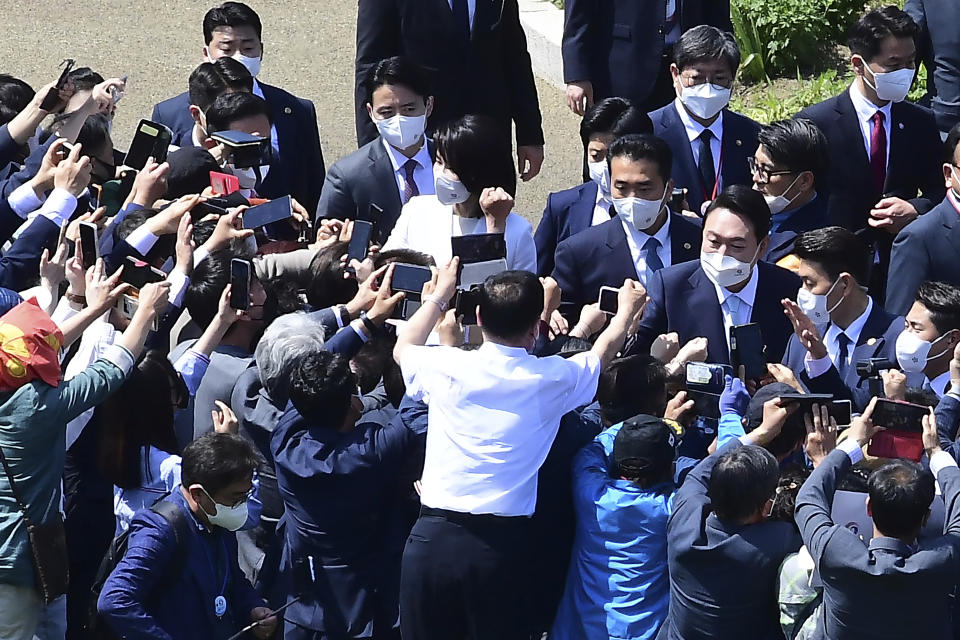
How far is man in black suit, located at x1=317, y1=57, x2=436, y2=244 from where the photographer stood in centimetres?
671

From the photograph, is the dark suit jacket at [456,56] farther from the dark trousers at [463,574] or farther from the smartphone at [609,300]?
the dark trousers at [463,574]

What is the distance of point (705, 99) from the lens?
6.89 m

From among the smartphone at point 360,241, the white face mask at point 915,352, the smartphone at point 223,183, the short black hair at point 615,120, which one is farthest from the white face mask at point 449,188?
the white face mask at point 915,352

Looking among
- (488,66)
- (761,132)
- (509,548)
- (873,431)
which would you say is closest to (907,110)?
(761,132)

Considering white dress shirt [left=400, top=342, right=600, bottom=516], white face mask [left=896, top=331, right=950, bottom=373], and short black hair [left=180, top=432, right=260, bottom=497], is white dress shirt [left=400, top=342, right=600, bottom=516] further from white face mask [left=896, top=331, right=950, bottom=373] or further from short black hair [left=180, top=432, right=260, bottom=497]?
white face mask [left=896, top=331, right=950, bottom=373]

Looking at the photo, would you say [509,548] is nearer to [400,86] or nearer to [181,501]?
[181,501]

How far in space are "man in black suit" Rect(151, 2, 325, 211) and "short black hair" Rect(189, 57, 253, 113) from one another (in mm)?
207

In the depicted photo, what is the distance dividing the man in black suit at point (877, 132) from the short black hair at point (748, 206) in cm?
141

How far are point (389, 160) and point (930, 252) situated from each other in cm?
258

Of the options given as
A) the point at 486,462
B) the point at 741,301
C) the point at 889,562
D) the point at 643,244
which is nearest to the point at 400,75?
the point at 643,244

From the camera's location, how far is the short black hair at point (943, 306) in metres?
5.62

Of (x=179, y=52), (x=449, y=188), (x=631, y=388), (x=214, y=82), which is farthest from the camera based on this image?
(x=179, y=52)

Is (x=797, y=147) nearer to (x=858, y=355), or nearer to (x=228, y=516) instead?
(x=858, y=355)

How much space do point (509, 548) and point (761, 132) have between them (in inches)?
110
